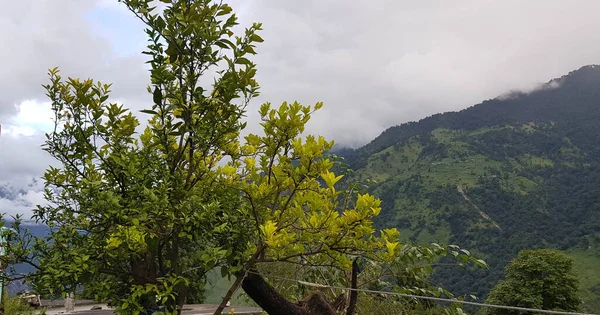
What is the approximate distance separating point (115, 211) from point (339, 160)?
5.46 feet

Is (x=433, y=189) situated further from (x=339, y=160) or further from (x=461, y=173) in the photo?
(x=339, y=160)

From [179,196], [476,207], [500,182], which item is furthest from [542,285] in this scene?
[500,182]

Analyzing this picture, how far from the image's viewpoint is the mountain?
8762cm

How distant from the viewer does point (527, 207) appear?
10662 centimetres

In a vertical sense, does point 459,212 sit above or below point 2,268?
below

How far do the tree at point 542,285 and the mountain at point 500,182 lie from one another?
32.3m

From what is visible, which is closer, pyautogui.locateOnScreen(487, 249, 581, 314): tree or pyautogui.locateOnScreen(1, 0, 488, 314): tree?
pyautogui.locateOnScreen(1, 0, 488, 314): tree

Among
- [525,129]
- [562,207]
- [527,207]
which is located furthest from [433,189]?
[525,129]

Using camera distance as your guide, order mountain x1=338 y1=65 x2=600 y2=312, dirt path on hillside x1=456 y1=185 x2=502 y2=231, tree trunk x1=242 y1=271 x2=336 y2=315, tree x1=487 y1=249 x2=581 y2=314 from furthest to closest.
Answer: dirt path on hillside x1=456 y1=185 x2=502 y2=231, mountain x1=338 y1=65 x2=600 y2=312, tree x1=487 y1=249 x2=581 y2=314, tree trunk x1=242 y1=271 x2=336 y2=315

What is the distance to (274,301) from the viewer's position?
3416 millimetres

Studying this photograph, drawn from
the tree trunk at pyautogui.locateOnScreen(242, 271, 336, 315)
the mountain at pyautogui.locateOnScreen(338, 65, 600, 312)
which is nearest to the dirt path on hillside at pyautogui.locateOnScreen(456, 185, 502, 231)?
the mountain at pyautogui.locateOnScreen(338, 65, 600, 312)

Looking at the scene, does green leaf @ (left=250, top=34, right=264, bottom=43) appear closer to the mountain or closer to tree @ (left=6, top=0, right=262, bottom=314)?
tree @ (left=6, top=0, right=262, bottom=314)

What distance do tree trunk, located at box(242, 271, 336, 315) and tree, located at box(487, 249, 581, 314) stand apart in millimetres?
27440

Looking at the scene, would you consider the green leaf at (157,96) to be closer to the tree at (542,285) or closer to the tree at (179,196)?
the tree at (179,196)
